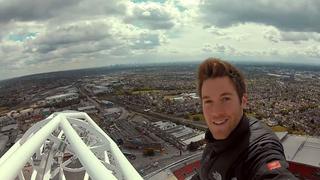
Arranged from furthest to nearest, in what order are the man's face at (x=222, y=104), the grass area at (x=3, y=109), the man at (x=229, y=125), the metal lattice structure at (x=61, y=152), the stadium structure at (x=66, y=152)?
the grass area at (x=3, y=109)
the stadium structure at (x=66, y=152)
the metal lattice structure at (x=61, y=152)
the man's face at (x=222, y=104)
the man at (x=229, y=125)

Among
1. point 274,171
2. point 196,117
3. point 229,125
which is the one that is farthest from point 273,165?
point 196,117

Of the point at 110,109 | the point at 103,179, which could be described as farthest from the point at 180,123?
the point at 103,179

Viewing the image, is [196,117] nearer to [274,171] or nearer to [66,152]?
[66,152]

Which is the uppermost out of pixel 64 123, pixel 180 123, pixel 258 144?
pixel 258 144

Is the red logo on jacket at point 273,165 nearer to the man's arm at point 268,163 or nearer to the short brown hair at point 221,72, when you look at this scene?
the man's arm at point 268,163

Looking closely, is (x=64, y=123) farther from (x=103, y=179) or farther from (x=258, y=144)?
(x=258, y=144)

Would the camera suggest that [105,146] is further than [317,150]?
No

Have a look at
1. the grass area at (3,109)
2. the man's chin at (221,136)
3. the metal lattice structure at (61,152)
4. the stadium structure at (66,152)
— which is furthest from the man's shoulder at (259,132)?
the grass area at (3,109)
